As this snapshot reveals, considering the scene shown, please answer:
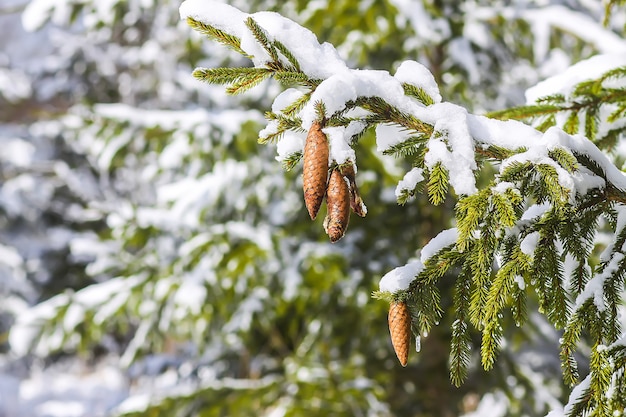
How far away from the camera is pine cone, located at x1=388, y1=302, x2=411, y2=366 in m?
0.92

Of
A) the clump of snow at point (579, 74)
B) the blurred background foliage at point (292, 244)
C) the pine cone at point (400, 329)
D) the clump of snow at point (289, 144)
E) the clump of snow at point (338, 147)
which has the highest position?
the clump of snow at point (338, 147)

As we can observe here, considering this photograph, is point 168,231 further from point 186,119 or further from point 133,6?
point 133,6

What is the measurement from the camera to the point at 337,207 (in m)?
0.87

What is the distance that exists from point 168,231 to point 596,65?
2.84 m

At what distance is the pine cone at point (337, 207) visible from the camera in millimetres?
862

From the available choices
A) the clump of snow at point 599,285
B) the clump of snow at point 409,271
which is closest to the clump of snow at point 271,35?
the clump of snow at point 409,271

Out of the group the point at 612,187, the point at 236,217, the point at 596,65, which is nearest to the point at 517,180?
the point at 612,187

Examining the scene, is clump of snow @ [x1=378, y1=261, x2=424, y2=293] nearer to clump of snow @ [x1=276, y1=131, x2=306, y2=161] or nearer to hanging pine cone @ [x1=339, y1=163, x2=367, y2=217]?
hanging pine cone @ [x1=339, y1=163, x2=367, y2=217]

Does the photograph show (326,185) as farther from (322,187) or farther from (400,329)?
(400,329)

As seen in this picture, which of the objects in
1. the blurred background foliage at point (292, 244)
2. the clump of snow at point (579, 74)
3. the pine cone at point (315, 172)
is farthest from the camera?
the blurred background foliage at point (292, 244)

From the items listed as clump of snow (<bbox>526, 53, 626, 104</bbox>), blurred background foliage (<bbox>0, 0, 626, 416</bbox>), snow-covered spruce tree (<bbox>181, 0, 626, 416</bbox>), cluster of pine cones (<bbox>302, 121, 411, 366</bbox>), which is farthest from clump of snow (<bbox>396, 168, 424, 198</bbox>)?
blurred background foliage (<bbox>0, 0, 626, 416</bbox>)

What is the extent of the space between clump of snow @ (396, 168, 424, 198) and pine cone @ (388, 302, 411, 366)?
0.56 ft

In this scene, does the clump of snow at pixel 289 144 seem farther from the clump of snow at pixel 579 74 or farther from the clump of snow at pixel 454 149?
the clump of snow at pixel 579 74

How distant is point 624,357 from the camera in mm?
970
